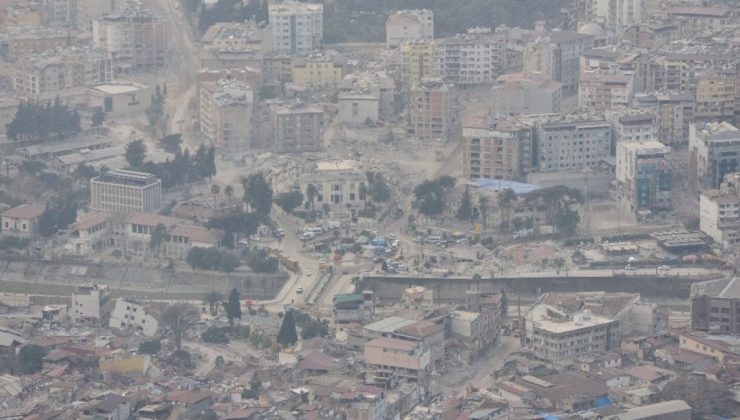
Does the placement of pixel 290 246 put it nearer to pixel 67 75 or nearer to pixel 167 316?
pixel 167 316

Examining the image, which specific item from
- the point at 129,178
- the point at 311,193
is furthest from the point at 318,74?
the point at 129,178

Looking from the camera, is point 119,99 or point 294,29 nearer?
point 119,99

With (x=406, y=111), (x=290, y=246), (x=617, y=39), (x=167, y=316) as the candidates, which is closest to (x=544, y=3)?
(x=617, y=39)

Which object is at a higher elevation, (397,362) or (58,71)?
(58,71)

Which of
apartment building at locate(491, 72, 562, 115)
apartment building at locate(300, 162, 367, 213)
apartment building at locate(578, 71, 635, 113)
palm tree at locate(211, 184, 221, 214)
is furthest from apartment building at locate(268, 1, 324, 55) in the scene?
apartment building at locate(300, 162, 367, 213)

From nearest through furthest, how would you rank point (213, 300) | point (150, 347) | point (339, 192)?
point (150, 347) → point (213, 300) → point (339, 192)

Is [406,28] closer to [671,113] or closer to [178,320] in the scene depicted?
[671,113]

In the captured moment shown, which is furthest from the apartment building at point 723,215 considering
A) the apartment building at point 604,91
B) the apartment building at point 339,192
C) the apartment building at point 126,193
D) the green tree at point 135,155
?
the green tree at point 135,155
